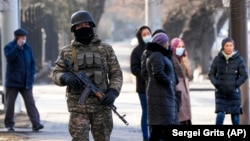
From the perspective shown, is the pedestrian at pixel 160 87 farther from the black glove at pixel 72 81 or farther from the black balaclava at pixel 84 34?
the black glove at pixel 72 81

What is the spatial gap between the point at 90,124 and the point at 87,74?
568 millimetres

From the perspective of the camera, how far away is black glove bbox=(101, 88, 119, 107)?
7754mm

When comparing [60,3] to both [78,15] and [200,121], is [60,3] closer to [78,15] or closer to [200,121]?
[200,121]

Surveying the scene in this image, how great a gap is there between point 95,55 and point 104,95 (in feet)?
1.39

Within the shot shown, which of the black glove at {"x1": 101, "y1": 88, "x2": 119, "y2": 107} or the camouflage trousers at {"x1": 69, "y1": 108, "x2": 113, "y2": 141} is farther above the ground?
the black glove at {"x1": 101, "y1": 88, "x2": 119, "y2": 107}

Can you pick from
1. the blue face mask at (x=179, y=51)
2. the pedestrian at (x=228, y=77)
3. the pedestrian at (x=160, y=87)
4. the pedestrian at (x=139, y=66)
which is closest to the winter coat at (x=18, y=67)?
the pedestrian at (x=139, y=66)

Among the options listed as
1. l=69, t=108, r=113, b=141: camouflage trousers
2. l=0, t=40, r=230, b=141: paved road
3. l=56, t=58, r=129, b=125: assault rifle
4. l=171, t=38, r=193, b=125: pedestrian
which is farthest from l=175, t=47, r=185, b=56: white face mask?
l=56, t=58, r=129, b=125: assault rifle

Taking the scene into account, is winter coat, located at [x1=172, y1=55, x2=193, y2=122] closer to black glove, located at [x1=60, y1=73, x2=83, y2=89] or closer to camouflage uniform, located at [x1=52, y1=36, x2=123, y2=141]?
camouflage uniform, located at [x1=52, y1=36, x2=123, y2=141]

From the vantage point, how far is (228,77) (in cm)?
1143

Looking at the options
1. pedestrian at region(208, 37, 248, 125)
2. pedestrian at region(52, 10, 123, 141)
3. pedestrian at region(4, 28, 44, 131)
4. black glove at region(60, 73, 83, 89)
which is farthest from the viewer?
pedestrian at region(4, 28, 44, 131)

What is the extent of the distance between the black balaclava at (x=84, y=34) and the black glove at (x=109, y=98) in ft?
1.85

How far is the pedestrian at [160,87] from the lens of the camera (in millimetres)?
9453

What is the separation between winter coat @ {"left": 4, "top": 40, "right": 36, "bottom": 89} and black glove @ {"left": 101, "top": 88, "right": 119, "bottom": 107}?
5273 mm

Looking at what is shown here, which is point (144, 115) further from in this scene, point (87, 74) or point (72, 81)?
point (72, 81)
